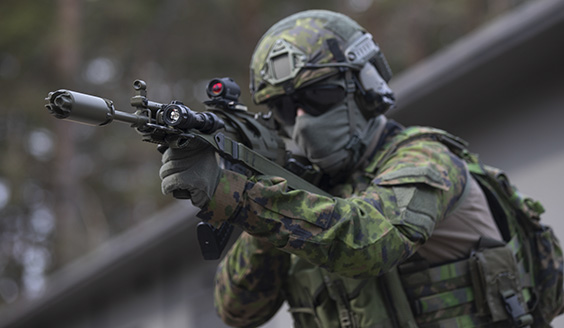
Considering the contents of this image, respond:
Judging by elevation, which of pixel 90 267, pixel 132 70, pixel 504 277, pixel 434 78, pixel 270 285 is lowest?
pixel 504 277

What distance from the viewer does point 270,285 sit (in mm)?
4070

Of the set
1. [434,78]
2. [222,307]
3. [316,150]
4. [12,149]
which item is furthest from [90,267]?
[12,149]

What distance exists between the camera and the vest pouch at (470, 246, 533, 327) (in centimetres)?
365

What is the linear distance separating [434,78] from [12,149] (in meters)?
16.2

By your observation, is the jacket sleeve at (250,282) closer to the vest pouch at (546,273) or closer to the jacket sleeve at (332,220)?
the jacket sleeve at (332,220)

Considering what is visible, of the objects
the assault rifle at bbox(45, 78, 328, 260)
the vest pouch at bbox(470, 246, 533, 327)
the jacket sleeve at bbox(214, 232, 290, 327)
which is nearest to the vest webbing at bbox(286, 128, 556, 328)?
the vest pouch at bbox(470, 246, 533, 327)

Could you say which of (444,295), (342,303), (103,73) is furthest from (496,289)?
(103,73)

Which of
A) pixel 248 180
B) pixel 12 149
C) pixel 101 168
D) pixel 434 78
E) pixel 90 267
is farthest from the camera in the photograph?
pixel 101 168

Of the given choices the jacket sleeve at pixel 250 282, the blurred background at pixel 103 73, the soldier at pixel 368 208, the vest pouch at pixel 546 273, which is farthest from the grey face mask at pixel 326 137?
the blurred background at pixel 103 73

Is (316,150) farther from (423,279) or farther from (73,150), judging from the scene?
(73,150)

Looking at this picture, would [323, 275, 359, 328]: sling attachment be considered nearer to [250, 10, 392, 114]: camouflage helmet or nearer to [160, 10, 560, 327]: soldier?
[160, 10, 560, 327]: soldier

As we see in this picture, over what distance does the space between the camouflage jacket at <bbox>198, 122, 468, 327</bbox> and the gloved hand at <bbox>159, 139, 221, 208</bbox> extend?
5 cm

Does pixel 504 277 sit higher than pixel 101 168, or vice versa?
pixel 101 168

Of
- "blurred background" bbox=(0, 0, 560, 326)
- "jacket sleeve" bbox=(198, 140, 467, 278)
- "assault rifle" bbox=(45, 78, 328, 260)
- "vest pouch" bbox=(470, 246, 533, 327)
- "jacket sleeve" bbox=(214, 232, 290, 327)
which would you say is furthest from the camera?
"blurred background" bbox=(0, 0, 560, 326)
